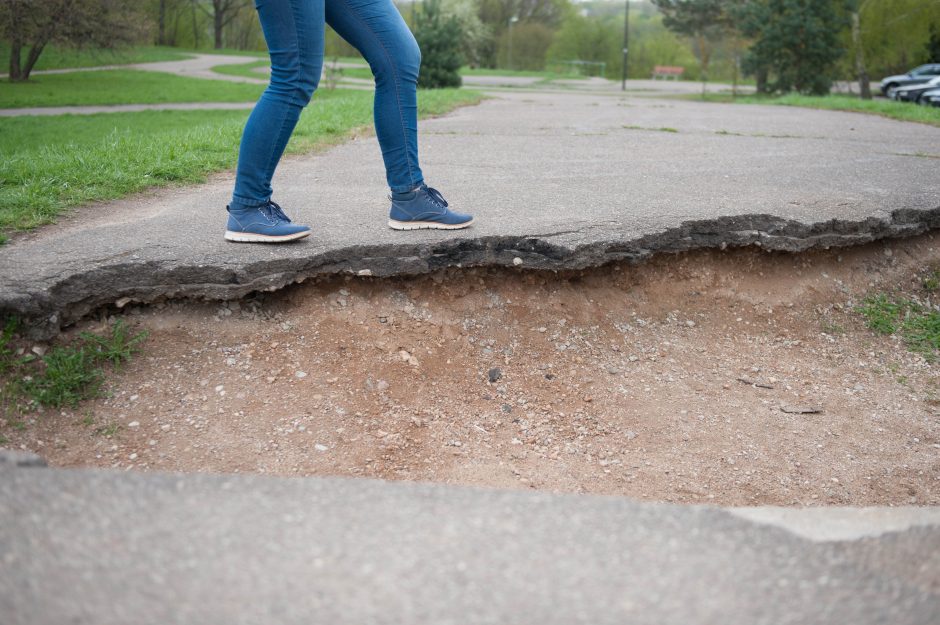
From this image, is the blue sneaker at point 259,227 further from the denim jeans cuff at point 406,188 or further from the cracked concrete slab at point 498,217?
the denim jeans cuff at point 406,188

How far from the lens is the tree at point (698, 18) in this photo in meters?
28.6

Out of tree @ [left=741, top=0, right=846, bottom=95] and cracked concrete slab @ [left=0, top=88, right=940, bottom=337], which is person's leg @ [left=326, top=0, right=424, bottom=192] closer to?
cracked concrete slab @ [left=0, top=88, right=940, bottom=337]

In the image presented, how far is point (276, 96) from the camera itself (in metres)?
3.51

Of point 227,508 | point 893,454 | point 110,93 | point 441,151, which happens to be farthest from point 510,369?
point 110,93

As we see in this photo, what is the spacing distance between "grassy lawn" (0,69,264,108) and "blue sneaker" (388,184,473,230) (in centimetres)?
1372

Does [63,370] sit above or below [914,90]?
below

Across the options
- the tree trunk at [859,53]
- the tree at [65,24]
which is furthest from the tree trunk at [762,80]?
the tree at [65,24]

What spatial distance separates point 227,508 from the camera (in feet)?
6.27

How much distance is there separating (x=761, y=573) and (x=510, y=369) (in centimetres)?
224

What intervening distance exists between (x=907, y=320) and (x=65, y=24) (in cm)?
1602

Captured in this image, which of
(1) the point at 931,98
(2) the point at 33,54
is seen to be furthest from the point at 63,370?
(1) the point at 931,98

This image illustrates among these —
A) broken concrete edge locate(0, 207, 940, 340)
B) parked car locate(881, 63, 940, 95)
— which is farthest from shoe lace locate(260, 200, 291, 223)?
parked car locate(881, 63, 940, 95)

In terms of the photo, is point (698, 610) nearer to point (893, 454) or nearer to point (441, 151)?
point (893, 454)

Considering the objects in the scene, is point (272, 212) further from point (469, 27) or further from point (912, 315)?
point (469, 27)
